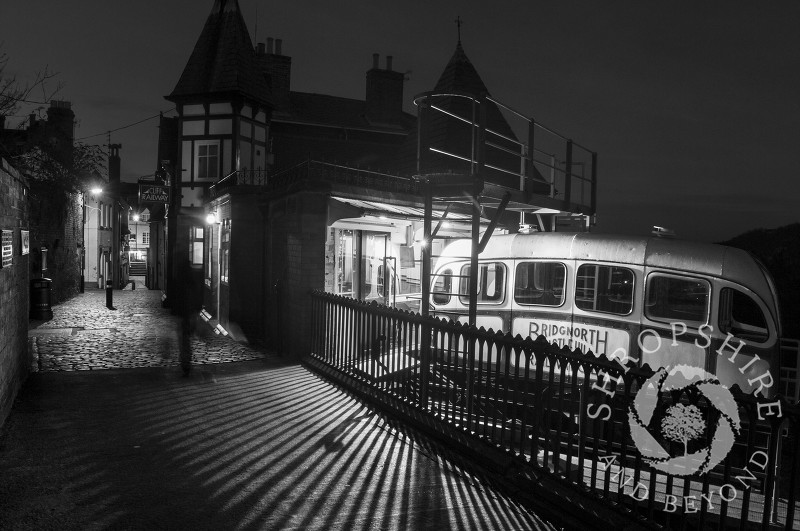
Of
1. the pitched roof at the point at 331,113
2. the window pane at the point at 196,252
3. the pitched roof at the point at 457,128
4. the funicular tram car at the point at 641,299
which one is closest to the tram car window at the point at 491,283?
the funicular tram car at the point at 641,299

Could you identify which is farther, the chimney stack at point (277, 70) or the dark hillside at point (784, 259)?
the chimney stack at point (277, 70)

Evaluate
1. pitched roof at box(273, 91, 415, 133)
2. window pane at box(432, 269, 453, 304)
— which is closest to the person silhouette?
window pane at box(432, 269, 453, 304)

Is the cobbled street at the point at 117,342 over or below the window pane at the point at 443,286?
below

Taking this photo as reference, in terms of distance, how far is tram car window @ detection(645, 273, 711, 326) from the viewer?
26.5ft

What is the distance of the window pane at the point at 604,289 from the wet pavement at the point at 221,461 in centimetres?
350

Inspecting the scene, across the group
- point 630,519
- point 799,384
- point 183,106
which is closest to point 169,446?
point 630,519

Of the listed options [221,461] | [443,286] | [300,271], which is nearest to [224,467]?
[221,461]

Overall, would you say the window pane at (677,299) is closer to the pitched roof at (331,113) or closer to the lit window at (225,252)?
the lit window at (225,252)

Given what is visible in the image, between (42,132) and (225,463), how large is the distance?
19728mm

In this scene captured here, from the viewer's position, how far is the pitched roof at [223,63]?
24688 millimetres

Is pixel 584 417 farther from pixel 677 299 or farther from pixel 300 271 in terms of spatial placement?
pixel 300 271

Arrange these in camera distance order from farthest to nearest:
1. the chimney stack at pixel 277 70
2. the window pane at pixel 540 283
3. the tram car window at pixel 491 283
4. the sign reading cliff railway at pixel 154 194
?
the chimney stack at pixel 277 70, the sign reading cliff railway at pixel 154 194, the tram car window at pixel 491 283, the window pane at pixel 540 283

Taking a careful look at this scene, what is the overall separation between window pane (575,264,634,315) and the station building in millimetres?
1603

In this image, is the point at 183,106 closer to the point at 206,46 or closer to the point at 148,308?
the point at 206,46
